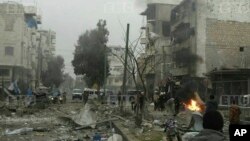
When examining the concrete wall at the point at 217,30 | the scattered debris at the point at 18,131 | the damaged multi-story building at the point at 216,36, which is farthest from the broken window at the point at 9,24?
the scattered debris at the point at 18,131

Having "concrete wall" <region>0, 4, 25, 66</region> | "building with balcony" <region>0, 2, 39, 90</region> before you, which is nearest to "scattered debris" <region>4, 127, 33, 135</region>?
"building with balcony" <region>0, 2, 39, 90</region>

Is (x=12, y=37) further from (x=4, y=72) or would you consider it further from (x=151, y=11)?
(x=151, y=11)

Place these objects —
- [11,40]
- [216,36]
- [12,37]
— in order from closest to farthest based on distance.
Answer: [216,36] < [11,40] < [12,37]

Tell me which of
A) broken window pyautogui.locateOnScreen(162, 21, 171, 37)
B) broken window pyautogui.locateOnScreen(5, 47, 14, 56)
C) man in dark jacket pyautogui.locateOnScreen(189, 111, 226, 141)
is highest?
broken window pyautogui.locateOnScreen(162, 21, 171, 37)

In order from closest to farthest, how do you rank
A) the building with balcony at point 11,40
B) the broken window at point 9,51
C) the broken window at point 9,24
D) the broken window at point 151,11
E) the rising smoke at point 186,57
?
the rising smoke at point 186,57 → the building with balcony at point 11,40 → the broken window at point 9,51 → the broken window at point 9,24 → the broken window at point 151,11

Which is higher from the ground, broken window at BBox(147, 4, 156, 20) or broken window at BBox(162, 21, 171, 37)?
broken window at BBox(147, 4, 156, 20)

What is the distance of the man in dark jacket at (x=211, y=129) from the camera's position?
567cm

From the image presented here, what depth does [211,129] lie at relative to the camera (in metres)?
5.78

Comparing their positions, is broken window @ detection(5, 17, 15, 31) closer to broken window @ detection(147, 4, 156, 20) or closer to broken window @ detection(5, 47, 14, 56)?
broken window @ detection(5, 47, 14, 56)

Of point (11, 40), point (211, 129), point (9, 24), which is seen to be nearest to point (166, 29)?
point (11, 40)

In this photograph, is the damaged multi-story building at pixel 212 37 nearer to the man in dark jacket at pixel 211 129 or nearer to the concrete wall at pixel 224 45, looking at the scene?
the concrete wall at pixel 224 45

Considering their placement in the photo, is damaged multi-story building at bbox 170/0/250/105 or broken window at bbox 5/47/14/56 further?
broken window at bbox 5/47/14/56

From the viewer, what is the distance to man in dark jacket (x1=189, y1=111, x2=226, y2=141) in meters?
5.67

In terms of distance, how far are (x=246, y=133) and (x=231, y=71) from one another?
2674 centimetres
